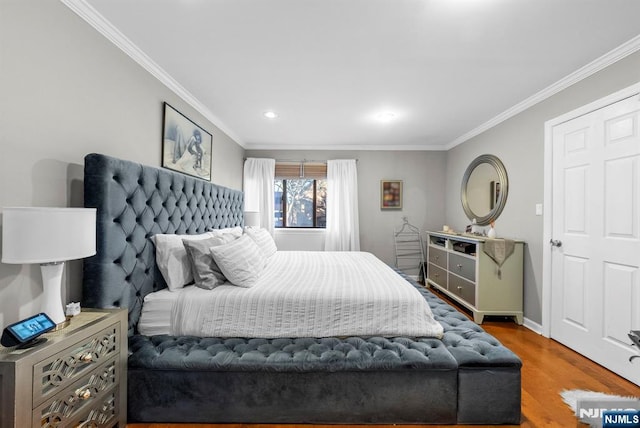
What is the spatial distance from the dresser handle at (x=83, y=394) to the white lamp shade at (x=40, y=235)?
573 millimetres

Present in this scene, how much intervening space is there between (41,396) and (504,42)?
3138 millimetres

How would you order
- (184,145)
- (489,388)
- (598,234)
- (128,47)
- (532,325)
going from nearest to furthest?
(489,388)
(128,47)
(598,234)
(184,145)
(532,325)

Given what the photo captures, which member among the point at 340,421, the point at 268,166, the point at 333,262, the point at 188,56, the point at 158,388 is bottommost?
the point at 340,421

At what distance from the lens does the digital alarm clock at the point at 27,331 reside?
1008 millimetres

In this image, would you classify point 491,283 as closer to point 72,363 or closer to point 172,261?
point 172,261

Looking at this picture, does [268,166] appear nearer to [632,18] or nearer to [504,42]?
[504,42]

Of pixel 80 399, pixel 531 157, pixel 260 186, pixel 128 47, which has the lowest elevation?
pixel 80 399

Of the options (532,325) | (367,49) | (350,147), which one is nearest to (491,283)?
(532,325)

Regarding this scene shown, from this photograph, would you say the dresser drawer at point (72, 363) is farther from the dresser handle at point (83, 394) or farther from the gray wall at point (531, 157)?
the gray wall at point (531, 157)

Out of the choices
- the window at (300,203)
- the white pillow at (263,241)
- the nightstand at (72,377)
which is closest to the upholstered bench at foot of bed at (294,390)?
the nightstand at (72,377)

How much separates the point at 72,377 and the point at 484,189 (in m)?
4.43

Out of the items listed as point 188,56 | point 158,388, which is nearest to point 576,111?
point 188,56

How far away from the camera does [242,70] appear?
2.42m

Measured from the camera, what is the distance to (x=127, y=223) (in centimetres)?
178
